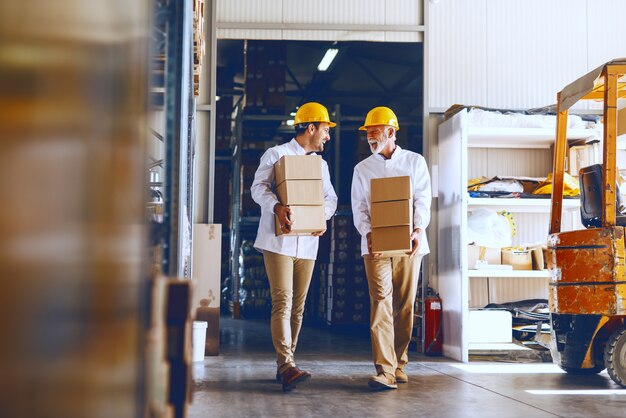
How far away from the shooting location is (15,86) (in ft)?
2.40

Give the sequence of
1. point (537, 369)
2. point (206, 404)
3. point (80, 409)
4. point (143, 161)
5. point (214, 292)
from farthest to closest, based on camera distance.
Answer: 1. point (214, 292)
2. point (537, 369)
3. point (206, 404)
4. point (143, 161)
5. point (80, 409)

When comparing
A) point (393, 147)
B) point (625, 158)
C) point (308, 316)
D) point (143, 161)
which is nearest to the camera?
point (143, 161)

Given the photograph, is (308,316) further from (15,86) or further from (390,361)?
(15,86)

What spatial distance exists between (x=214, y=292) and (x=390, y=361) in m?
2.83

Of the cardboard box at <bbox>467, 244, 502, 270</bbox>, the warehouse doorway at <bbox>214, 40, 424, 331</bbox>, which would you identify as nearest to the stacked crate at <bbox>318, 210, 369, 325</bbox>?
the warehouse doorway at <bbox>214, 40, 424, 331</bbox>

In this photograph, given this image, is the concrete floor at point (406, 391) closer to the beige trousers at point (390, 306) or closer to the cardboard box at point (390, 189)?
the beige trousers at point (390, 306)

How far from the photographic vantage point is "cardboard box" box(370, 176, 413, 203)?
5.82 meters

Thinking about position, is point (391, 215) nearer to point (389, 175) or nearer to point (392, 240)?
point (392, 240)

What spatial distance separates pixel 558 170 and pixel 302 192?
8.96 ft

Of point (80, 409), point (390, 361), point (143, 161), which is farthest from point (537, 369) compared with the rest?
point (80, 409)

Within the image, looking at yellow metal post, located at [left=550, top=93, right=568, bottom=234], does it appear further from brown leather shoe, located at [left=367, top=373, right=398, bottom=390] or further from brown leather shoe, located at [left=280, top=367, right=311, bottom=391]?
brown leather shoe, located at [left=280, top=367, right=311, bottom=391]

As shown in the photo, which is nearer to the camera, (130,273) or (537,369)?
(130,273)

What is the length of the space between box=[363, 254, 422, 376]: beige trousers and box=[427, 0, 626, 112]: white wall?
3551mm

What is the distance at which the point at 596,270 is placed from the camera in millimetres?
6000
